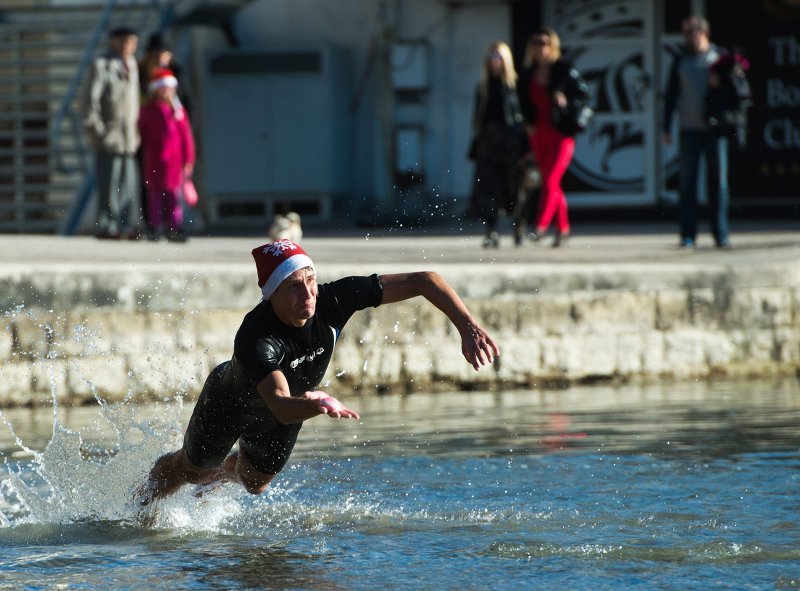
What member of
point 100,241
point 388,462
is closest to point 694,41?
point 100,241

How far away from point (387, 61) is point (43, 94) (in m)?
4.40

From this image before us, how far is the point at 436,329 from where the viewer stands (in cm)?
1157

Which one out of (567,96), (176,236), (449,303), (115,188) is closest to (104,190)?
(115,188)

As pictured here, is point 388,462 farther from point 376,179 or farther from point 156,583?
point 376,179

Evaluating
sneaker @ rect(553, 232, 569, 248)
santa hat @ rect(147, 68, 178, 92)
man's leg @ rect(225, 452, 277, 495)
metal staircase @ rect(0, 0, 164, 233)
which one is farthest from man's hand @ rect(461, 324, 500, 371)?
metal staircase @ rect(0, 0, 164, 233)

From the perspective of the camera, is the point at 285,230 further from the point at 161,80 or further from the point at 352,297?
the point at 352,297

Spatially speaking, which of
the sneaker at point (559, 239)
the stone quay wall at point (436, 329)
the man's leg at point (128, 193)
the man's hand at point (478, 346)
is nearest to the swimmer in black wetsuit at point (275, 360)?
the man's hand at point (478, 346)

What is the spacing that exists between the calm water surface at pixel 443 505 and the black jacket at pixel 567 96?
418 centimetres

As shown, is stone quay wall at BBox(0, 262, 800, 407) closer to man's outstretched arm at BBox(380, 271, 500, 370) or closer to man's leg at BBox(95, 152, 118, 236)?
man's outstretched arm at BBox(380, 271, 500, 370)

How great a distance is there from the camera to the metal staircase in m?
20.6

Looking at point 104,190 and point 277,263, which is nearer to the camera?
point 277,263

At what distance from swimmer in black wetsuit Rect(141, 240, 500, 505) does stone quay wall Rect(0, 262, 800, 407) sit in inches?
102

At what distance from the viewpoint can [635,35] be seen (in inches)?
814

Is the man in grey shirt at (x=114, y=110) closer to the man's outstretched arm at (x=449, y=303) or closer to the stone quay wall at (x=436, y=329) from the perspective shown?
the stone quay wall at (x=436, y=329)
